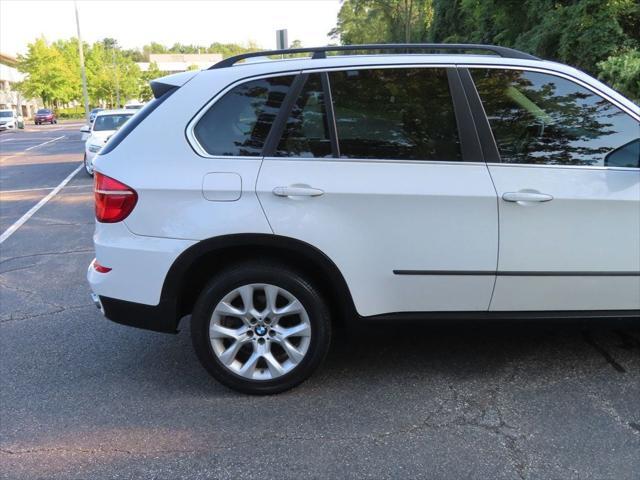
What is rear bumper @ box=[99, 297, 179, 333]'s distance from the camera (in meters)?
3.16

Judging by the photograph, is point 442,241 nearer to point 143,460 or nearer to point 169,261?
point 169,261

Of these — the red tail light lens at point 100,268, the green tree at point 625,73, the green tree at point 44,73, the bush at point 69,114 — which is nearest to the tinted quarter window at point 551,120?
the red tail light lens at point 100,268

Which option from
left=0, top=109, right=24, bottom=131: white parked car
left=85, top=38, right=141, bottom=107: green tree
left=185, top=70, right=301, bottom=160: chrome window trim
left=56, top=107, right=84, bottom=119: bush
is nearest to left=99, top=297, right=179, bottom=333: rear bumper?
left=185, top=70, right=301, bottom=160: chrome window trim

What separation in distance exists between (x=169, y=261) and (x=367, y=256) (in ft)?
3.56

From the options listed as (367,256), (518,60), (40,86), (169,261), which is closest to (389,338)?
(367,256)

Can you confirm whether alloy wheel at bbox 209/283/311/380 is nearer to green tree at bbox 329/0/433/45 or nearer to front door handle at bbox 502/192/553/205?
front door handle at bbox 502/192/553/205

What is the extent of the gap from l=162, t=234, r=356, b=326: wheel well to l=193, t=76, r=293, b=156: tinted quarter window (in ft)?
1.64

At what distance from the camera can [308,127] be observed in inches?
122

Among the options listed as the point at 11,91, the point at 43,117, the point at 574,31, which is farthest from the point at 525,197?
the point at 11,91

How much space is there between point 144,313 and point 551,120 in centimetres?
257

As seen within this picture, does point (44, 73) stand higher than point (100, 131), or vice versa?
point (44, 73)

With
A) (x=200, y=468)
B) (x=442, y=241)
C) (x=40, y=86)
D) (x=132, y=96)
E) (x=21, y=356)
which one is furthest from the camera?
(x=132, y=96)

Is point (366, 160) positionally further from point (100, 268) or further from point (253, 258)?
point (100, 268)

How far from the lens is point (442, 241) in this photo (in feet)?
9.94
